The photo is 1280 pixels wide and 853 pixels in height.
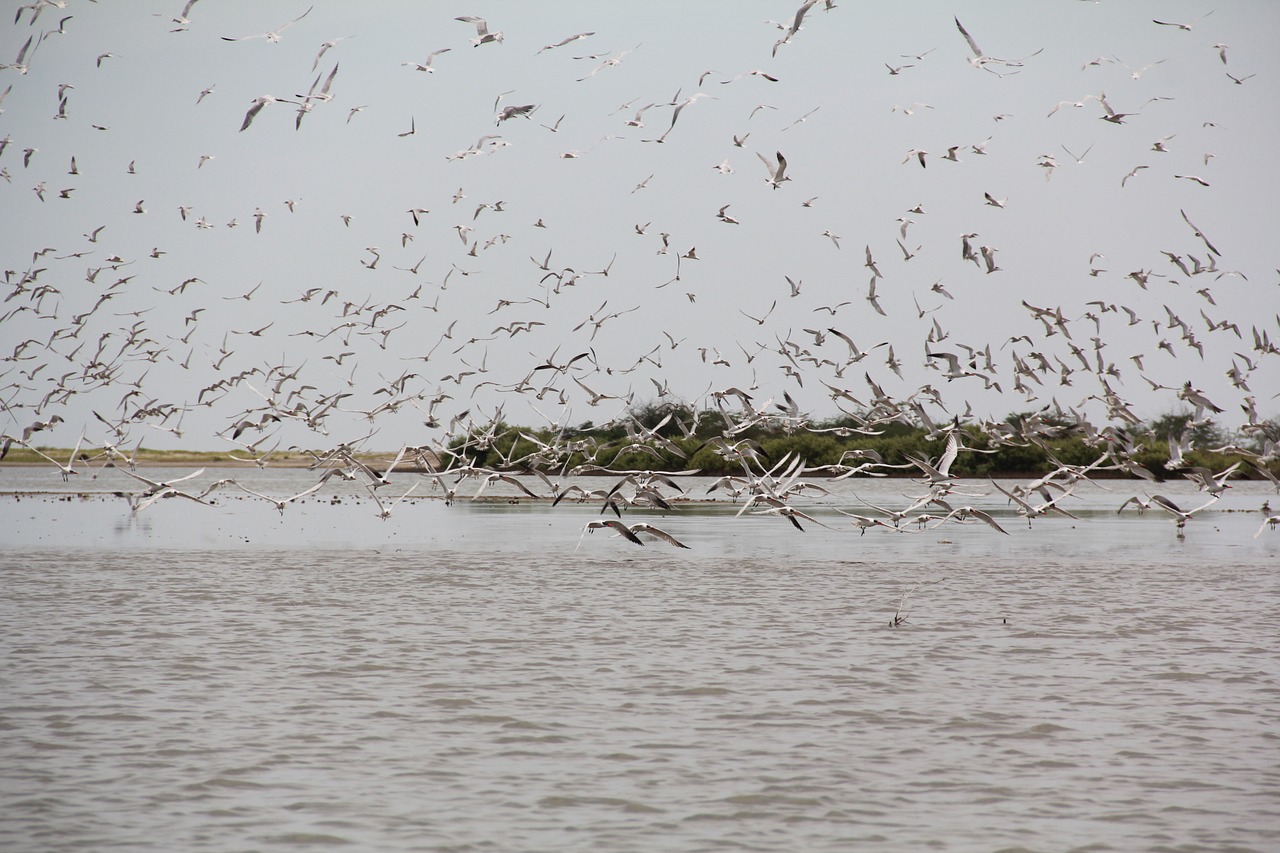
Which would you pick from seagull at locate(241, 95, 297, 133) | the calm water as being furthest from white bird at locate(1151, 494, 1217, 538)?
seagull at locate(241, 95, 297, 133)

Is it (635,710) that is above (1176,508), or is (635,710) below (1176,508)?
below

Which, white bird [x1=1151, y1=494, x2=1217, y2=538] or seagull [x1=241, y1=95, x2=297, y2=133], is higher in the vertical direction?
seagull [x1=241, y1=95, x2=297, y2=133]

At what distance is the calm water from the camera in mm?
7887

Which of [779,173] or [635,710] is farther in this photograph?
[779,173]

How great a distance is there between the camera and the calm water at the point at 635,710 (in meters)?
7.89

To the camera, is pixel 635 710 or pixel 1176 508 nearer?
pixel 635 710

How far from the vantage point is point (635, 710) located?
36.2 ft

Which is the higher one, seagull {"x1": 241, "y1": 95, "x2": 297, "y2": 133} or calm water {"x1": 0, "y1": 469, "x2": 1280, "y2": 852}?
seagull {"x1": 241, "y1": 95, "x2": 297, "y2": 133}

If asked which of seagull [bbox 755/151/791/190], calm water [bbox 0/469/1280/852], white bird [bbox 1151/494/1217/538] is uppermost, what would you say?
seagull [bbox 755/151/791/190]

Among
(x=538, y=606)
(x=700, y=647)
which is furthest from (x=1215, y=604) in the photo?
(x=538, y=606)

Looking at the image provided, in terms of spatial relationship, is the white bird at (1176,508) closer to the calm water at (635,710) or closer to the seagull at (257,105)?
the calm water at (635,710)

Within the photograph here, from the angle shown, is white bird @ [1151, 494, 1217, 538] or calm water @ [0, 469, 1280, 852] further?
white bird @ [1151, 494, 1217, 538]

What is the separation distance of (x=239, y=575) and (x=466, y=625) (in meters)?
7.90

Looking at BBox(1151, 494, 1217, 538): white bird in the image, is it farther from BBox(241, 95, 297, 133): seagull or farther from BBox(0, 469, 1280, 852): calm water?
BBox(241, 95, 297, 133): seagull
